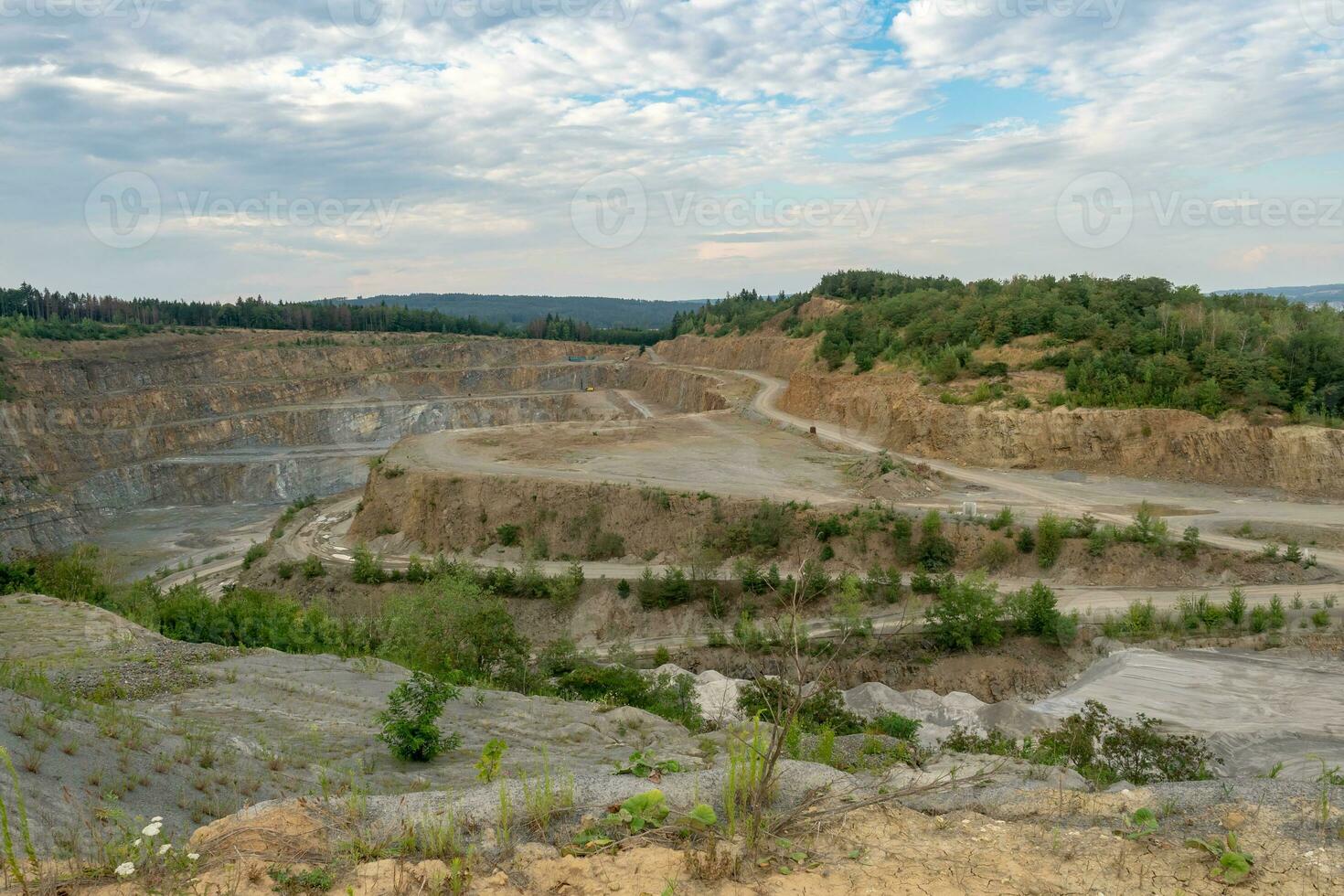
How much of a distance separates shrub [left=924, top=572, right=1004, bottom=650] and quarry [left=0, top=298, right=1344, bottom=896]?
0.25m

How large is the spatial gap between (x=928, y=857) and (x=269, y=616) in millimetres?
17908

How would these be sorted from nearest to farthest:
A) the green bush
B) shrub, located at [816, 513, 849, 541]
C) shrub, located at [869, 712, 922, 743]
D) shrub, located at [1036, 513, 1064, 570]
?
1. shrub, located at [869, 712, 922, 743]
2. the green bush
3. shrub, located at [1036, 513, 1064, 570]
4. shrub, located at [816, 513, 849, 541]

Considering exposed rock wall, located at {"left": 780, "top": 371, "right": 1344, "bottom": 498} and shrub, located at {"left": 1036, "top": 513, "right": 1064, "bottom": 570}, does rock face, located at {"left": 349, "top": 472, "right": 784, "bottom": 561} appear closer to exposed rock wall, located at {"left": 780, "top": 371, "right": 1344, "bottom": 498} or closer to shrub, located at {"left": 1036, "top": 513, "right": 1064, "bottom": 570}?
shrub, located at {"left": 1036, "top": 513, "right": 1064, "bottom": 570}

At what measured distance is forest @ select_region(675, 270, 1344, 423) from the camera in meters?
32.6

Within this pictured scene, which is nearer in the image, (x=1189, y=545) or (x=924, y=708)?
(x=924, y=708)

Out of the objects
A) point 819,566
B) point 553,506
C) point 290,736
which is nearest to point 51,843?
point 290,736

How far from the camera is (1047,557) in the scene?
89.5 feet

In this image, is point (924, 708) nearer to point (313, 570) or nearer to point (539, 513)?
point (539, 513)

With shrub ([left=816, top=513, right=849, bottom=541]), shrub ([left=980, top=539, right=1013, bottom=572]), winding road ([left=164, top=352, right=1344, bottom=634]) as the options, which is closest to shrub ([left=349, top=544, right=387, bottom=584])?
winding road ([left=164, top=352, right=1344, bottom=634])

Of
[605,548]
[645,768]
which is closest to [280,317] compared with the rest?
[605,548]

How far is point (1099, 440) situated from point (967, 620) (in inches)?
626

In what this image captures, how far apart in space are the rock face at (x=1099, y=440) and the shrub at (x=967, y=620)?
14348mm

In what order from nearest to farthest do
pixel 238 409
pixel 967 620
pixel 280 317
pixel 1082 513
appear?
pixel 967 620
pixel 1082 513
pixel 238 409
pixel 280 317

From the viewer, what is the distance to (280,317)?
126 metres
